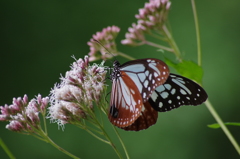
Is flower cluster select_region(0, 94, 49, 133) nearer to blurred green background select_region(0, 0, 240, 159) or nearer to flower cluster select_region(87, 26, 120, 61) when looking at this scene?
flower cluster select_region(87, 26, 120, 61)

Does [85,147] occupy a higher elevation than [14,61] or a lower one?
lower

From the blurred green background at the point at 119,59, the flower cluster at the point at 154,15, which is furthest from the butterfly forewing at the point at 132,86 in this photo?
the blurred green background at the point at 119,59

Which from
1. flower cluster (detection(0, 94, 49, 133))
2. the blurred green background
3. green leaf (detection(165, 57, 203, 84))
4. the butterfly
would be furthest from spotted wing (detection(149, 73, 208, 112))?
the blurred green background

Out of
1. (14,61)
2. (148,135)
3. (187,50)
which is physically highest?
(14,61)

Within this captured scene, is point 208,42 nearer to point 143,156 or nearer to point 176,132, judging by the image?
point 176,132

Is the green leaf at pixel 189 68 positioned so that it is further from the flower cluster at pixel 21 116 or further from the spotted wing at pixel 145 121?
the flower cluster at pixel 21 116

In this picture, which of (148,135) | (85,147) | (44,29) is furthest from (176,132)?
(44,29)

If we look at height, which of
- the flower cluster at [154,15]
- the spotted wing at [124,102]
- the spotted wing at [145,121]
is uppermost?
the flower cluster at [154,15]
